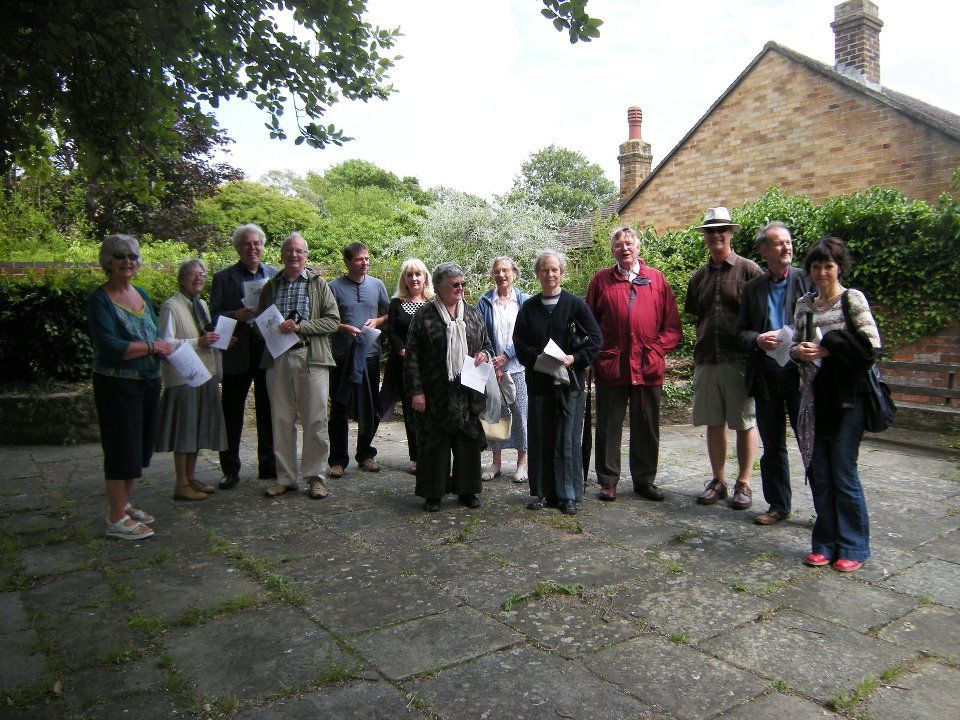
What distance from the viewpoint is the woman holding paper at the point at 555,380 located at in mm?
5117

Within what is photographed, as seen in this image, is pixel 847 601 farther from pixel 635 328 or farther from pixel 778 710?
pixel 635 328

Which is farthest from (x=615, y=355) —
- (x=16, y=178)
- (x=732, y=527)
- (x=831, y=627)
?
(x=16, y=178)

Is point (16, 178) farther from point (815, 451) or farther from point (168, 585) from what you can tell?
point (815, 451)

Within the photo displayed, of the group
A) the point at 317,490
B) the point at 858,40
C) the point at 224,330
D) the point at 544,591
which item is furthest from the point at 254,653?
the point at 858,40

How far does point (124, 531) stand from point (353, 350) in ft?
7.69

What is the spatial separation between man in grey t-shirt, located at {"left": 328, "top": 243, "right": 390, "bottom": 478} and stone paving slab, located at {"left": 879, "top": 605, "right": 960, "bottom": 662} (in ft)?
14.1

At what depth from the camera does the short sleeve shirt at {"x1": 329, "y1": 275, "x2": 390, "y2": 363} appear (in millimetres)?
6227

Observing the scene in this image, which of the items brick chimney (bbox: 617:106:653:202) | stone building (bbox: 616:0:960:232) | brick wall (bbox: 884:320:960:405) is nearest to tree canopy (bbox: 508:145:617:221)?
brick chimney (bbox: 617:106:653:202)

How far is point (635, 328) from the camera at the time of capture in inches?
212

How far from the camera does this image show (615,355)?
17.8 feet

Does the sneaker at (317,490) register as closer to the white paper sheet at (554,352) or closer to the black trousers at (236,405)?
the black trousers at (236,405)

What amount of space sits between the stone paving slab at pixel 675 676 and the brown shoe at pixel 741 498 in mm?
2325

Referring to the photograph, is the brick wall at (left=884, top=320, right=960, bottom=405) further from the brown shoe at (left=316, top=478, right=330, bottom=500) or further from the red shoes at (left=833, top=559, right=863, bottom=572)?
the brown shoe at (left=316, top=478, right=330, bottom=500)

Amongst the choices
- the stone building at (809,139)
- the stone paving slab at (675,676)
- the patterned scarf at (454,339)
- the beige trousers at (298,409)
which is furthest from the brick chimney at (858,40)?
the stone paving slab at (675,676)
